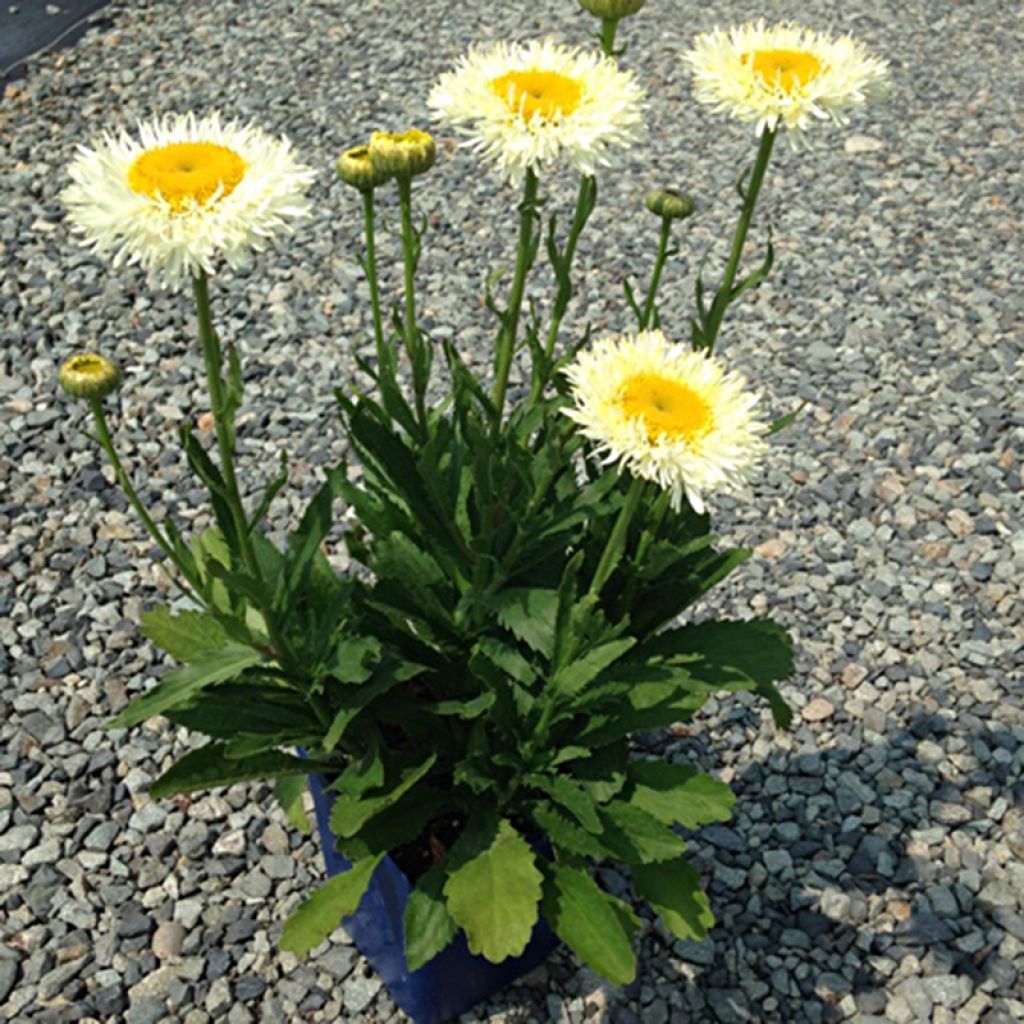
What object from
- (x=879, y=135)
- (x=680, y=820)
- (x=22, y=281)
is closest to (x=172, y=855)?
(x=680, y=820)

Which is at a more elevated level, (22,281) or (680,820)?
(22,281)

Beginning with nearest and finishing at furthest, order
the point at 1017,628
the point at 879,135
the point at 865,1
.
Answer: the point at 1017,628 → the point at 879,135 → the point at 865,1

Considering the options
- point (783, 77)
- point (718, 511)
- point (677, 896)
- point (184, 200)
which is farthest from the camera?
point (718, 511)

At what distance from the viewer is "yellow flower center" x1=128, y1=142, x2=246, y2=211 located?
4.07ft

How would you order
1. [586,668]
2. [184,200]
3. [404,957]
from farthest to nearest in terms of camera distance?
[404,957] → [586,668] → [184,200]

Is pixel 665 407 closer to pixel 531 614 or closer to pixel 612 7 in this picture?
pixel 531 614

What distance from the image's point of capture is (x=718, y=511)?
2.84m

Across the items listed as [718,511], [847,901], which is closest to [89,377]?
[847,901]

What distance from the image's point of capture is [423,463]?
1.57 meters

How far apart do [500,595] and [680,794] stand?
35cm

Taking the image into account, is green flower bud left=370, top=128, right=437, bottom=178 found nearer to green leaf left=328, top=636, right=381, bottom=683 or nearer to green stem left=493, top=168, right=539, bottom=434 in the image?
green stem left=493, top=168, right=539, bottom=434

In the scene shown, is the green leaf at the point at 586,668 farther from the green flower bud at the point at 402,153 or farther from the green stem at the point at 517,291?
the green flower bud at the point at 402,153

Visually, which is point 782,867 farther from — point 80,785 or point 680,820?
point 80,785

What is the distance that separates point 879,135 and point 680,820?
130 inches
